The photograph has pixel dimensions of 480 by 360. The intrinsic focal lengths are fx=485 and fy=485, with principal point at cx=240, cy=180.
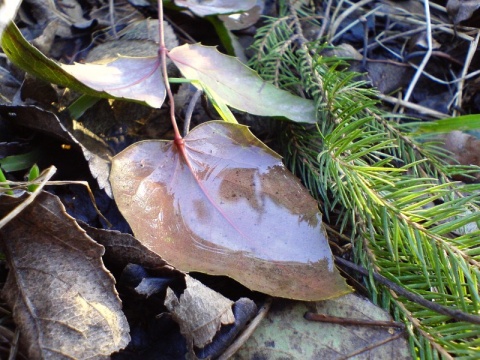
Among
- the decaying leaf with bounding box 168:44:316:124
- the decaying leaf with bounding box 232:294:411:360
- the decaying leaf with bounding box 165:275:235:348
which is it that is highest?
the decaying leaf with bounding box 168:44:316:124

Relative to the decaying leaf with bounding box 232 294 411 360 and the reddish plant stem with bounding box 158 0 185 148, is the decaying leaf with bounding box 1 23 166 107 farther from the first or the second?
the decaying leaf with bounding box 232 294 411 360

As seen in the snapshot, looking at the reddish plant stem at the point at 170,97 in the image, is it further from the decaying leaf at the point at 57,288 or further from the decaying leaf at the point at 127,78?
the decaying leaf at the point at 57,288

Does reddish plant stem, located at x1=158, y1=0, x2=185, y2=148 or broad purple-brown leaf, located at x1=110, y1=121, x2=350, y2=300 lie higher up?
reddish plant stem, located at x1=158, y1=0, x2=185, y2=148

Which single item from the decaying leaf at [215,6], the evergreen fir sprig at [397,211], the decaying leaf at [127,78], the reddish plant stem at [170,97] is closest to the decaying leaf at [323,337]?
the evergreen fir sprig at [397,211]

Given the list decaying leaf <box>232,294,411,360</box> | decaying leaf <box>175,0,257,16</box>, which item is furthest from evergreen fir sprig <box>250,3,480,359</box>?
decaying leaf <box>175,0,257,16</box>

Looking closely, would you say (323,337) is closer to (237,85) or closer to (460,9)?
(237,85)
